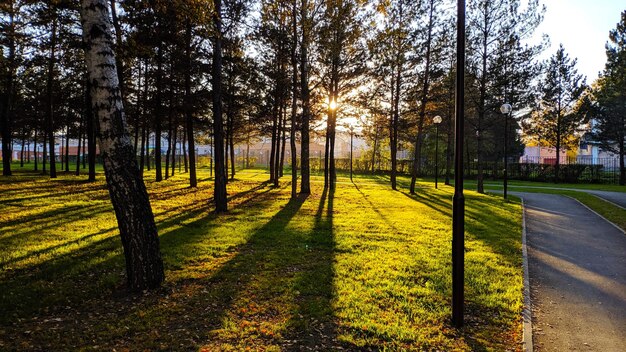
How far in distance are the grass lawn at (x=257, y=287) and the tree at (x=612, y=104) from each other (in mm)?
26444

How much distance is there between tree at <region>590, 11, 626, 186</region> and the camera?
2817cm

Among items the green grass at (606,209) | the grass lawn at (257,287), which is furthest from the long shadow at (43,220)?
the green grass at (606,209)

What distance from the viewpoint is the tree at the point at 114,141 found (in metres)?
4.45

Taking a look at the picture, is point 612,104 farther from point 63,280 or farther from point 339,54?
point 63,280

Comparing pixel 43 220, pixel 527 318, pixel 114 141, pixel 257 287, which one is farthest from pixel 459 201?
pixel 43 220

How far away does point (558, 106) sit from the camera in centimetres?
3375

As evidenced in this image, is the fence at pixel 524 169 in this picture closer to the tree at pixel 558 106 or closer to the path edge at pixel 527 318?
the tree at pixel 558 106

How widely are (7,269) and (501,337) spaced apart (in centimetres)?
688

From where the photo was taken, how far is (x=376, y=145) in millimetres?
42875

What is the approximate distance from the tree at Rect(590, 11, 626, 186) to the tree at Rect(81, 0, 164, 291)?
33015 mm

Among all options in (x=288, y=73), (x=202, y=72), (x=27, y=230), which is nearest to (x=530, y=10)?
(x=288, y=73)

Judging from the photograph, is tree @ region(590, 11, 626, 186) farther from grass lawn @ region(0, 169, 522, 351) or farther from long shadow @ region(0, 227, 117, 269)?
long shadow @ region(0, 227, 117, 269)

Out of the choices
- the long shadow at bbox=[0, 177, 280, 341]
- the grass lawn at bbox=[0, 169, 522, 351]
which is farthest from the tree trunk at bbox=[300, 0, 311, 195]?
the long shadow at bbox=[0, 177, 280, 341]

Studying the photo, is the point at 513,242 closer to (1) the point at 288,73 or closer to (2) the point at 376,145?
(1) the point at 288,73
